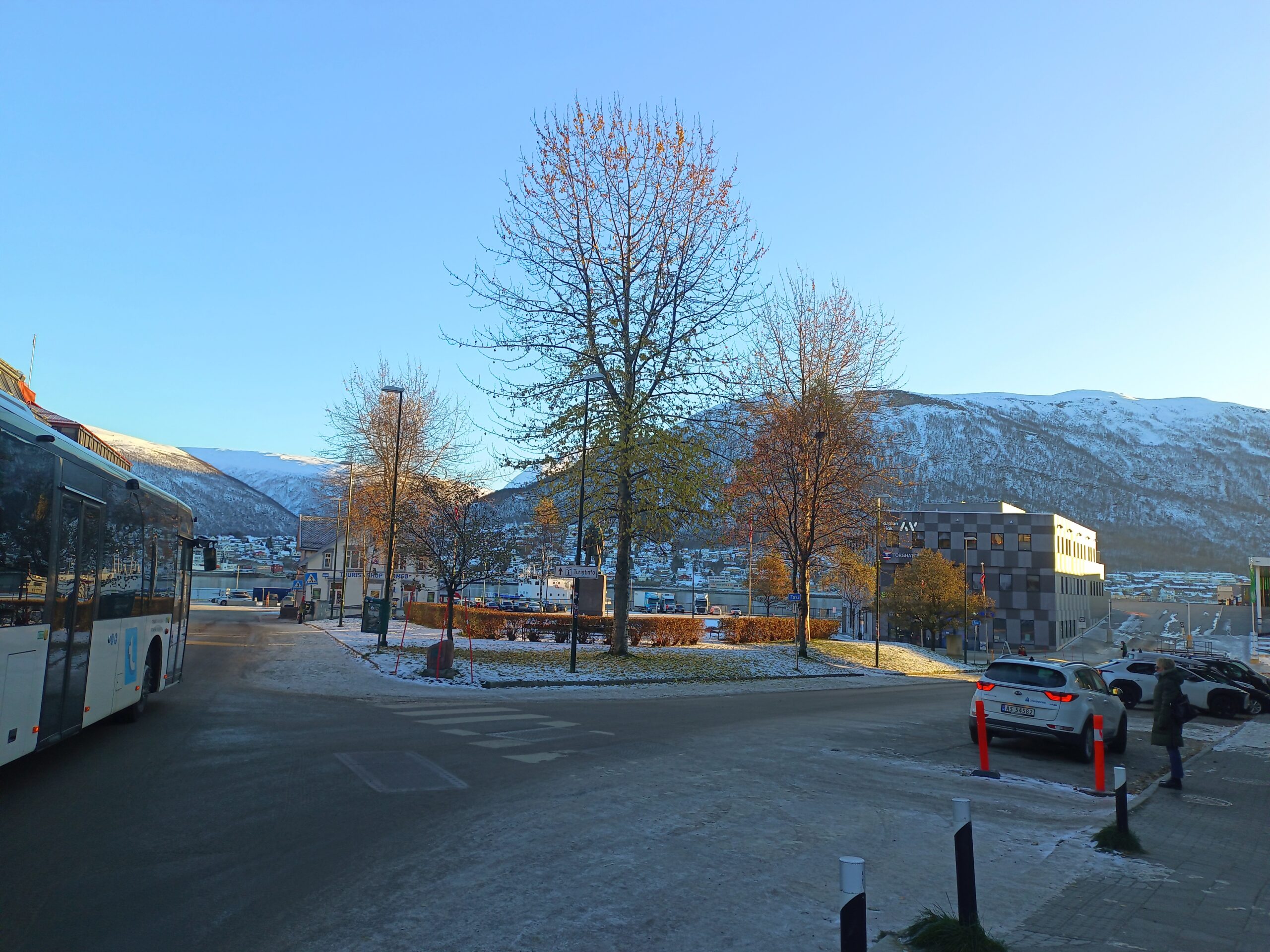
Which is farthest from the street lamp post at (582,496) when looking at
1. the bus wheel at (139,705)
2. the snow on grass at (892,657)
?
the snow on grass at (892,657)

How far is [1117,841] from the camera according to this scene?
7.63 m

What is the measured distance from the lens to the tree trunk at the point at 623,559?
26703 millimetres

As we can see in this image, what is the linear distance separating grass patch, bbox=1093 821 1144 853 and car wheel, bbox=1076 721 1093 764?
20.2 ft

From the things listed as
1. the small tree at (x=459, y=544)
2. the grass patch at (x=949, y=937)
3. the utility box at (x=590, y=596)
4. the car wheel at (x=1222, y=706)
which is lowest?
the car wheel at (x=1222, y=706)

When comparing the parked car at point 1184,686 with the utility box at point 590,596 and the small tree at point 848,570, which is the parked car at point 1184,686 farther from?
the utility box at point 590,596

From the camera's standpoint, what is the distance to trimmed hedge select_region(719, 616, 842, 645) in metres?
39.9

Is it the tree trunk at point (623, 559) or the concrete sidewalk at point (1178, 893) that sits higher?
the tree trunk at point (623, 559)

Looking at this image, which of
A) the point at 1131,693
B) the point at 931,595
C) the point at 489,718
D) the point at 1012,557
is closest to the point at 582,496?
the point at 489,718

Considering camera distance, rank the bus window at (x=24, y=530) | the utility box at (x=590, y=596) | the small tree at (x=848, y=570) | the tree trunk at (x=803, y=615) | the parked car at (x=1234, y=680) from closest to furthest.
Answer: the bus window at (x=24, y=530) → the parked car at (x=1234, y=680) → the utility box at (x=590, y=596) → the tree trunk at (x=803, y=615) → the small tree at (x=848, y=570)

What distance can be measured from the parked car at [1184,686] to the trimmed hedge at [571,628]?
15.3 meters

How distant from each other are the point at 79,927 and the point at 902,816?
696cm

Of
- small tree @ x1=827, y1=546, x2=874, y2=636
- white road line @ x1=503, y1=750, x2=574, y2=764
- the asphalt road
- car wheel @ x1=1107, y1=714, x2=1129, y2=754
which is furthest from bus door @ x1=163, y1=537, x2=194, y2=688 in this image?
small tree @ x1=827, y1=546, x2=874, y2=636

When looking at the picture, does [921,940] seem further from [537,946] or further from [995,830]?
[995,830]

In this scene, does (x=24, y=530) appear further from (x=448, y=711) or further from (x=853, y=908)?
(x=448, y=711)
